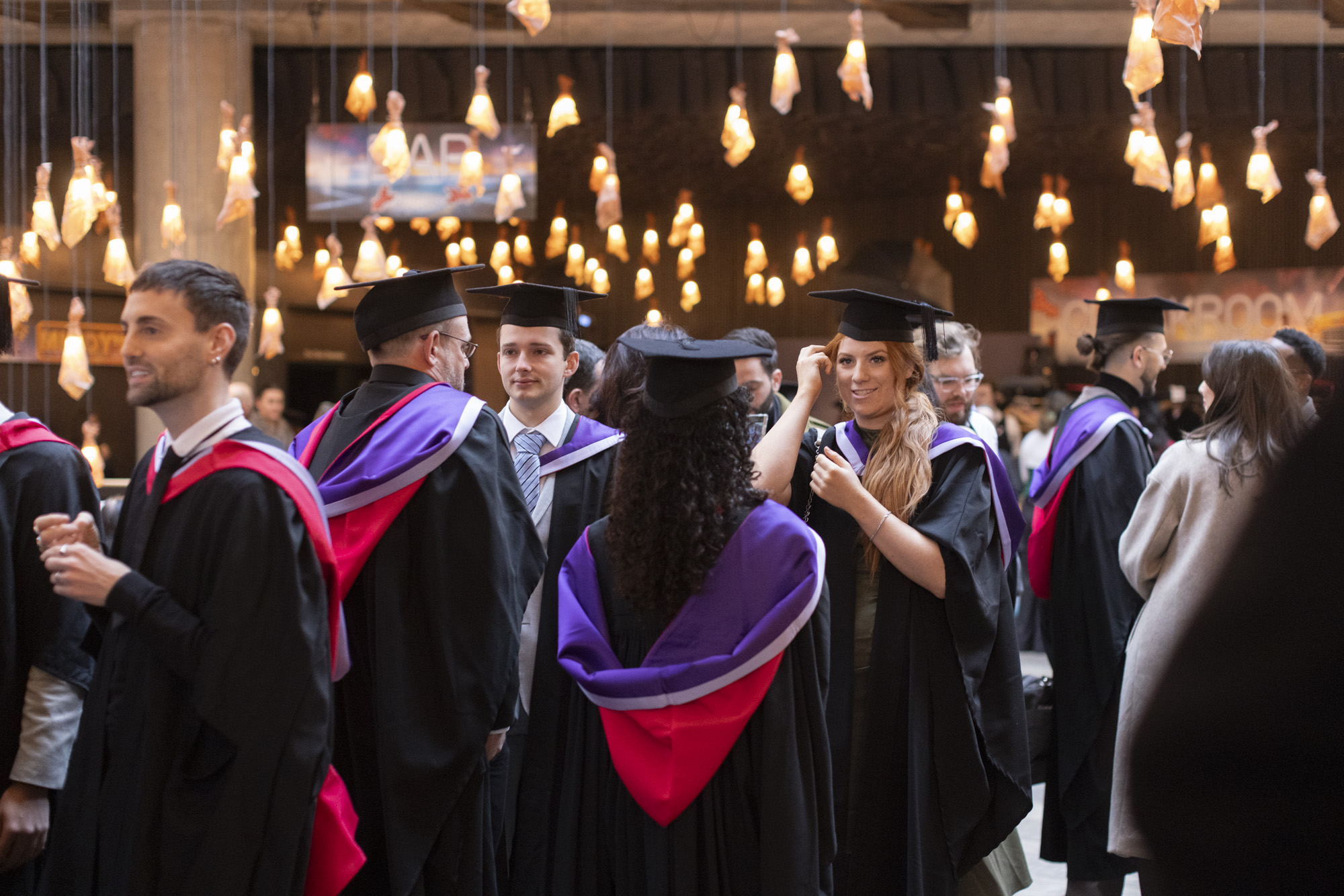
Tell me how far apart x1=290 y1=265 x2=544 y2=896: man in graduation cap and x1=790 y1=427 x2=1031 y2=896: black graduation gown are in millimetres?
897

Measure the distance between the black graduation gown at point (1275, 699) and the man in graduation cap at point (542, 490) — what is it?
188 cm

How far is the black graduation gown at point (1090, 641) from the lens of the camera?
338 cm

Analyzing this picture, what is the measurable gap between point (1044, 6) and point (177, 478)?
9.61 meters

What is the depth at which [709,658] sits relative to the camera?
191cm

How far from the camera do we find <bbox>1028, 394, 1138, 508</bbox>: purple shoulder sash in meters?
3.50

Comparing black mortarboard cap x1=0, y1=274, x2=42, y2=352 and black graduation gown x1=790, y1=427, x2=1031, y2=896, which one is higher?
black mortarboard cap x1=0, y1=274, x2=42, y2=352

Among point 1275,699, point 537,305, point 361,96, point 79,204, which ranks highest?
point 361,96

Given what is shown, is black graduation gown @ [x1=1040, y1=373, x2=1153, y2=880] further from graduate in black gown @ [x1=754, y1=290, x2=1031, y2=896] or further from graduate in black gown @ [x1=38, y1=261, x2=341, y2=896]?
graduate in black gown @ [x1=38, y1=261, x2=341, y2=896]

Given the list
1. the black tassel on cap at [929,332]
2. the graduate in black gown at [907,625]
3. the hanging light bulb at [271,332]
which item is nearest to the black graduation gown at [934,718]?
the graduate in black gown at [907,625]

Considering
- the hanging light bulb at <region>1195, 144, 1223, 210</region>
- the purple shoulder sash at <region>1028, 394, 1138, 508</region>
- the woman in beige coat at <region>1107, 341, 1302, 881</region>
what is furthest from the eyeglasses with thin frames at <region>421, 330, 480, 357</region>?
the hanging light bulb at <region>1195, 144, 1223, 210</region>

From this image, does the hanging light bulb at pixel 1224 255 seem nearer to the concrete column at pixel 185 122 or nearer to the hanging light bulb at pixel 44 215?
the concrete column at pixel 185 122

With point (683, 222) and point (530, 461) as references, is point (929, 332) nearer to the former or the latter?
point (530, 461)

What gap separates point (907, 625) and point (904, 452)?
426 mm

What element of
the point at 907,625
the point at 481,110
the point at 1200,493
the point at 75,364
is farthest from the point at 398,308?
the point at 75,364
